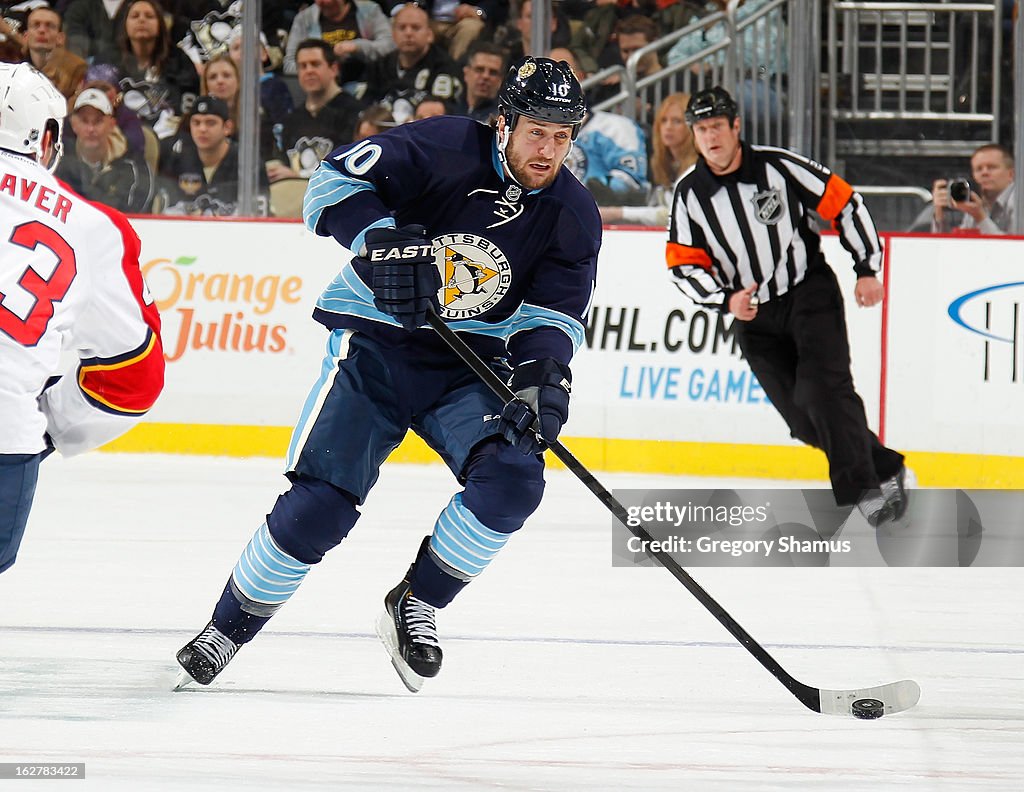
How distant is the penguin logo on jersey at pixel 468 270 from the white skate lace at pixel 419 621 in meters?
0.53

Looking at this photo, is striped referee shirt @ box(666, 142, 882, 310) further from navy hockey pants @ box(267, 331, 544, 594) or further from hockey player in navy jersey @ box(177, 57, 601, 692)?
navy hockey pants @ box(267, 331, 544, 594)

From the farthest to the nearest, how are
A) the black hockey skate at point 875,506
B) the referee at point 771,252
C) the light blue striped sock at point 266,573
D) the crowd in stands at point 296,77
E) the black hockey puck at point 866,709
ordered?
the crowd in stands at point 296,77 < the referee at point 771,252 < the black hockey skate at point 875,506 < the light blue striped sock at point 266,573 < the black hockey puck at point 866,709

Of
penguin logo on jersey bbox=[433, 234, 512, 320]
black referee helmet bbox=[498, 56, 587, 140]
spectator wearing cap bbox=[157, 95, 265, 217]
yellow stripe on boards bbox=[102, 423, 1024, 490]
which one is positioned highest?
black referee helmet bbox=[498, 56, 587, 140]

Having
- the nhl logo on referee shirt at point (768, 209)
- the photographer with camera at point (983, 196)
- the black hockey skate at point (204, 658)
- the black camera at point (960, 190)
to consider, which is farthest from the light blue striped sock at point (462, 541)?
the black camera at point (960, 190)

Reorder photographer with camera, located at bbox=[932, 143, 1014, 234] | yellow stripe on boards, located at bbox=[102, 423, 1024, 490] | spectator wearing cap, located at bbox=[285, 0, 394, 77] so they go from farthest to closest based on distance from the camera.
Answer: spectator wearing cap, located at bbox=[285, 0, 394, 77] → photographer with camera, located at bbox=[932, 143, 1014, 234] → yellow stripe on boards, located at bbox=[102, 423, 1024, 490]

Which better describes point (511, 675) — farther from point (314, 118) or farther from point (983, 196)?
point (314, 118)

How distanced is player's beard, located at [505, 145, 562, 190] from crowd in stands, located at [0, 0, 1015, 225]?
365 cm

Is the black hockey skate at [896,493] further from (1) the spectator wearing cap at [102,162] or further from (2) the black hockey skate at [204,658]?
(1) the spectator wearing cap at [102,162]

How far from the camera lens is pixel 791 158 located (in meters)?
5.17

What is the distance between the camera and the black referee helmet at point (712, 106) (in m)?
4.99

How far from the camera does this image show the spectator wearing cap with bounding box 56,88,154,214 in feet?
22.3

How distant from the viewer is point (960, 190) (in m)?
6.04

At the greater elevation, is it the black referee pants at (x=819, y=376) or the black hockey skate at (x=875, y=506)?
the black referee pants at (x=819, y=376)

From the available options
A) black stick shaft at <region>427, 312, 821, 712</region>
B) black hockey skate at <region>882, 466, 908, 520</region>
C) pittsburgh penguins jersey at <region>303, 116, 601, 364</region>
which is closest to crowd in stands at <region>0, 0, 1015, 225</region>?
black hockey skate at <region>882, 466, 908, 520</region>
